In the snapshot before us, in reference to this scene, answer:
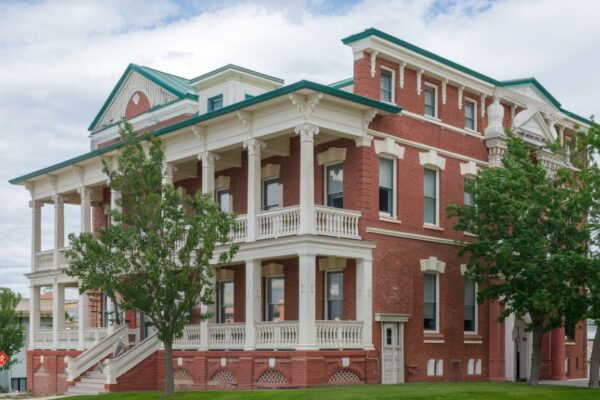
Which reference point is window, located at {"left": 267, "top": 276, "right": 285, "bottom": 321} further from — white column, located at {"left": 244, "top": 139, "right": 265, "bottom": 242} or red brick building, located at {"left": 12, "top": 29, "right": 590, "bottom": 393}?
white column, located at {"left": 244, "top": 139, "right": 265, "bottom": 242}

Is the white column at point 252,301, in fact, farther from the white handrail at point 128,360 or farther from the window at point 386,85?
the window at point 386,85

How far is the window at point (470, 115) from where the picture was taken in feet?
113

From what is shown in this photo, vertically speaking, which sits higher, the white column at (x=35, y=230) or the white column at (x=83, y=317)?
the white column at (x=35, y=230)

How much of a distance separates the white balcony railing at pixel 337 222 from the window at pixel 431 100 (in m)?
5.82

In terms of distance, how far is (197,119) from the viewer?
102 feet

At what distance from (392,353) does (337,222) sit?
4.82 m

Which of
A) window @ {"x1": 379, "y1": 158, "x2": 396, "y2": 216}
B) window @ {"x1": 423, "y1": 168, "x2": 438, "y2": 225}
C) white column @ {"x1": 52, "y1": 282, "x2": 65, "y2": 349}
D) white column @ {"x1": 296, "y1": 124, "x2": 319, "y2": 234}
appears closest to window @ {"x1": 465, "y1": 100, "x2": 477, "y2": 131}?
window @ {"x1": 423, "y1": 168, "x2": 438, "y2": 225}

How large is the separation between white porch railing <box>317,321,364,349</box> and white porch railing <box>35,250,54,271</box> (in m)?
17.3

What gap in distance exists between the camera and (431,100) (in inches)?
1284

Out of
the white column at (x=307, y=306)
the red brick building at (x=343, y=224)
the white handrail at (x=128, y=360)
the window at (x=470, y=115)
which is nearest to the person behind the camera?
the white column at (x=307, y=306)

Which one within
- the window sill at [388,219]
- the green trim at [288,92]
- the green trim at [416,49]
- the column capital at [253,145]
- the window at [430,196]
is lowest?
the window sill at [388,219]

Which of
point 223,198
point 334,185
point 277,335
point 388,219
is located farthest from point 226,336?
point 223,198

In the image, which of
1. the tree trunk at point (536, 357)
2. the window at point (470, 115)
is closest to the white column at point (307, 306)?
the tree trunk at point (536, 357)

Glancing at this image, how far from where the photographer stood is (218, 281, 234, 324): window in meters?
34.0
